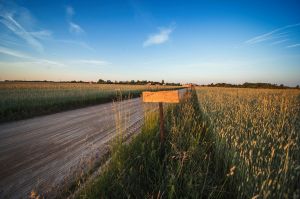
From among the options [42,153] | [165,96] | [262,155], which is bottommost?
[42,153]

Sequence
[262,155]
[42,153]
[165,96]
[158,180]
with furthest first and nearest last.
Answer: [42,153], [165,96], [158,180], [262,155]

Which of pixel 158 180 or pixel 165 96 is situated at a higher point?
pixel 165 96

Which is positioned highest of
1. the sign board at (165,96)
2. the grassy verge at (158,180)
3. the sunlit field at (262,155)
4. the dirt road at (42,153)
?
the sign board at (165,96)

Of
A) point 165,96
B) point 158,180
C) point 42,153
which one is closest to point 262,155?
point 158,180

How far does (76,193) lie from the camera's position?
8.49ft

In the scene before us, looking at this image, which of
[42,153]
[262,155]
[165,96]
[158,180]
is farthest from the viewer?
[42,153]

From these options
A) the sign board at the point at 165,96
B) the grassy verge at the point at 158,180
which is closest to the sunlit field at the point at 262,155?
the grassy verge at the point at 158,180

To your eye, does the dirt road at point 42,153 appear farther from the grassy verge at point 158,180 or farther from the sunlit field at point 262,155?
the sunlit field at point 262,155

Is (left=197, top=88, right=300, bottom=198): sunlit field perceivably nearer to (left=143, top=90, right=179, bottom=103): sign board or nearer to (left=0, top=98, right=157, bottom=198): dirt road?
Answer: (left=143, top=90, right=179, bottom=103): sign board

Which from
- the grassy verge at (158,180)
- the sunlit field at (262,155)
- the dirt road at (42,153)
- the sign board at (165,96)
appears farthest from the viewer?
the sign board at (165,96)

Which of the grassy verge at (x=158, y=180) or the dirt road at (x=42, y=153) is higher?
the grassy verge at (x=158, y=180)

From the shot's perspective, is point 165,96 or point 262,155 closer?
point 262,155

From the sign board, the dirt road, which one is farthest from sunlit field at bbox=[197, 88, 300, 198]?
the dirt road

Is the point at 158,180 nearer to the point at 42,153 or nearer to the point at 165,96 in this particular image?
the point at 165,96
